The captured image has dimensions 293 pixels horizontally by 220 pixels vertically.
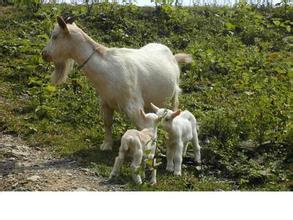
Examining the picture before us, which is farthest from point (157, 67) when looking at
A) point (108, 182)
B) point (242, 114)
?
point (108, 182)

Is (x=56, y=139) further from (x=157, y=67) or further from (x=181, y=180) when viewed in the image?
(x=181, y=180)

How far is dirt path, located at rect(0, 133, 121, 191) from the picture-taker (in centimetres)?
680

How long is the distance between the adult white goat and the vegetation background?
61cm

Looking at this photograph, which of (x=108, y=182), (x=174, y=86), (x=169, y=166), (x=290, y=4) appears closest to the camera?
(x=108, y=182)

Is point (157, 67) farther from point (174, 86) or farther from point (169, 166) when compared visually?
point (169, 166)

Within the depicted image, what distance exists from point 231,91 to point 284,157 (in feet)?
13.0

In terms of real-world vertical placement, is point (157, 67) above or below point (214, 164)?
above

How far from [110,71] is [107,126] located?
80 centimetres

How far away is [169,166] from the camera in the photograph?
7.56 m

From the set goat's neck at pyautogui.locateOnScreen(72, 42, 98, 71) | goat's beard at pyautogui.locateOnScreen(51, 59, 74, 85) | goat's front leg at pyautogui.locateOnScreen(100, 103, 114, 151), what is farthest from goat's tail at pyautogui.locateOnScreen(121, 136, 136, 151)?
goat's beard at pyautogui.locateOnScreen(51, 59, 74, 85)

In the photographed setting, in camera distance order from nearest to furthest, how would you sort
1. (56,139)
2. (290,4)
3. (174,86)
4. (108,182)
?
(108,182)
(56,139)
(174,86)
(290,4)

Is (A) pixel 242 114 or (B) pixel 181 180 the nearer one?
(B) pixel 181 180

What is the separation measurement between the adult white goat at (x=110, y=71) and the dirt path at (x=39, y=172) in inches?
33.2

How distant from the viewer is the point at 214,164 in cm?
791
